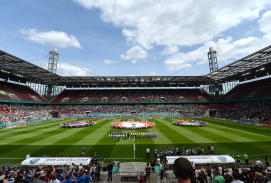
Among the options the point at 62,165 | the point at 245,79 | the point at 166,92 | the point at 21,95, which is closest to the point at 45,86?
the point at 21,95

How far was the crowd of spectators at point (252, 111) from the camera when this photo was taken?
36022mm

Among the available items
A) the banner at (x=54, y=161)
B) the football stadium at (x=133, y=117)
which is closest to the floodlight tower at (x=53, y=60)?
the football stadium at (x=133, y=117)

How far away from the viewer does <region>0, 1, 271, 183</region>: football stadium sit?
10.2 meters

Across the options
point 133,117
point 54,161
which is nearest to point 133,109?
point 133,117

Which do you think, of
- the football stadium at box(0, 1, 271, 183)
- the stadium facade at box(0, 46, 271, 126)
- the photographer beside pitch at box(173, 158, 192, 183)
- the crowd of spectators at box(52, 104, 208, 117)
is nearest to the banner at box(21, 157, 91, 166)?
the football stadium at box(0, 1, 271, 183)

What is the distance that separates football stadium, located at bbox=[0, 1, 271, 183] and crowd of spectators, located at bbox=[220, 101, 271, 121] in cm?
26

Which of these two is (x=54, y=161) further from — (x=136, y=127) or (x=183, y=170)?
(x=136, y=127)

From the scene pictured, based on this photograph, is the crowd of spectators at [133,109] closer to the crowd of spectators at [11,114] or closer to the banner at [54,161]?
the crowd of spectators at [11,114]

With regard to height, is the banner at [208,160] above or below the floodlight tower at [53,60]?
below

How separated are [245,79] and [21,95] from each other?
3686 inches

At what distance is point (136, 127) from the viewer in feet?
95.3

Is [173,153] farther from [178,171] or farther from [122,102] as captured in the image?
[122,102]

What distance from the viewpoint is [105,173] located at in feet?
36.8

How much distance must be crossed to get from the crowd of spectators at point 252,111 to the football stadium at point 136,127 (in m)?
0.26
